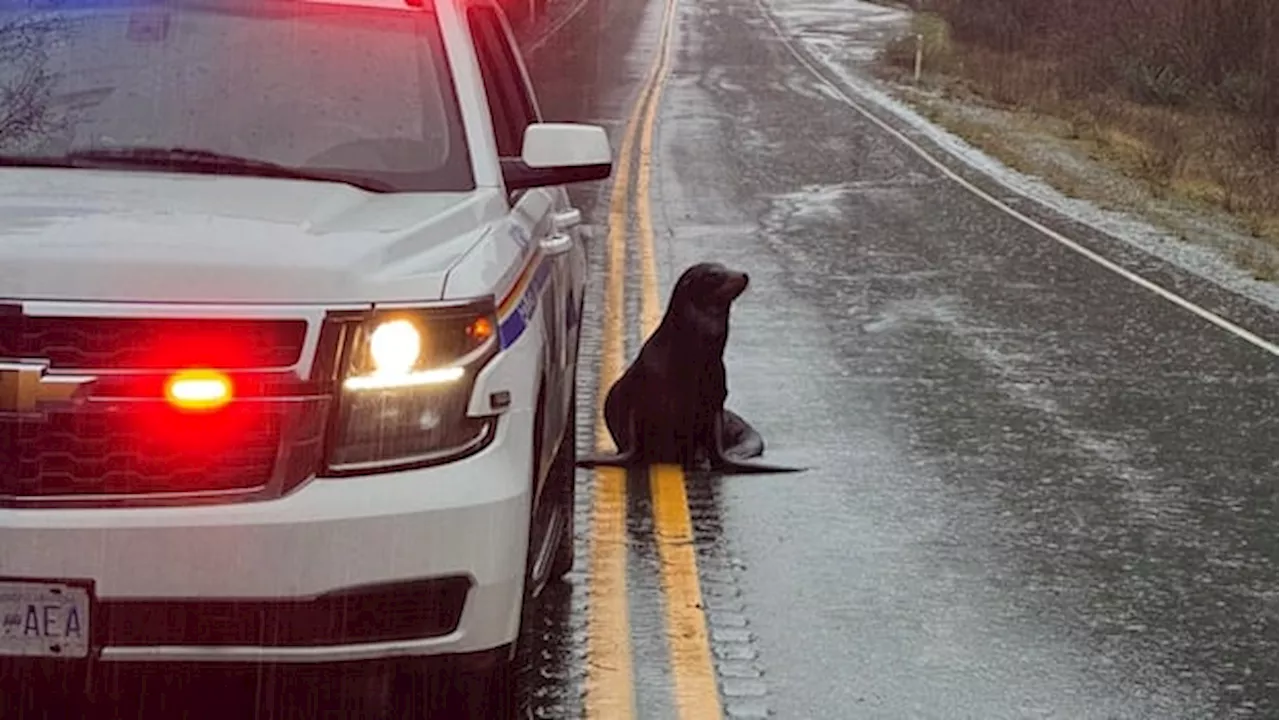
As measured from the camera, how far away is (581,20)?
5203cm

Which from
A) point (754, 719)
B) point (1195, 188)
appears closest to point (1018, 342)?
point (754, 719)

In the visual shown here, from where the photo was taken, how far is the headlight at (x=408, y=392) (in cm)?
400

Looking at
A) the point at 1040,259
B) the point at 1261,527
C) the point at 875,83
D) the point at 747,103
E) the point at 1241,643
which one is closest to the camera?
the point at 1241,643

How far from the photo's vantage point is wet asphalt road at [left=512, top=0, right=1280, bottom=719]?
5516 millimetres

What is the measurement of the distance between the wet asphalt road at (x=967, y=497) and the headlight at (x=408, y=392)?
4.00 ft

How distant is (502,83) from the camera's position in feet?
21.1

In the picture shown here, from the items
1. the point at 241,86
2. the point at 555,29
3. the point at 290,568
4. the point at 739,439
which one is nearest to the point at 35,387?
the point at 290,568

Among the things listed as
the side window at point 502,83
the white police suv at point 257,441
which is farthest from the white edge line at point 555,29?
the white police suv at point 257,441

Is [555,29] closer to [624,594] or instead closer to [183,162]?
[624,594]

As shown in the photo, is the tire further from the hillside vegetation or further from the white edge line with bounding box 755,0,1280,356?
the hillside vegetation

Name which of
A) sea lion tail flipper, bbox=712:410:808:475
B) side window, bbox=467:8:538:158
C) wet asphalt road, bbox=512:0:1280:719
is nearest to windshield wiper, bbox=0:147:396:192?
side window, bbox=467:8:538:158

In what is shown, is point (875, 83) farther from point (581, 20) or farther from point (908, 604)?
point (908, 604)

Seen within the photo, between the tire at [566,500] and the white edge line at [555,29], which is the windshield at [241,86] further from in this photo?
the white edge line at [555,29]

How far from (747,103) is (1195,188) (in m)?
9.30
